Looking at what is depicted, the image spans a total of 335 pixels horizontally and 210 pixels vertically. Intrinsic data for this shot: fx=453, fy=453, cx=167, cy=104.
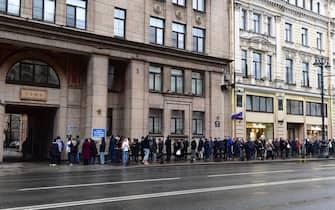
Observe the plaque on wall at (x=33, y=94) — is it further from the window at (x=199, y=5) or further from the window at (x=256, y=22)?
the window at (x=256, y=22)

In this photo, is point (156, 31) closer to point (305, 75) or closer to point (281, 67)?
point (281, 67)

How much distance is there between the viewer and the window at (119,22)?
31.0 meters

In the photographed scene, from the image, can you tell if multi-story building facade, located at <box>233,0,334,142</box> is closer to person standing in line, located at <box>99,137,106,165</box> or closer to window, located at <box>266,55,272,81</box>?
window, located at <box>266,55,272,81</box>

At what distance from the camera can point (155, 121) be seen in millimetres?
32906

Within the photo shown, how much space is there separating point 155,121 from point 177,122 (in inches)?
82.5

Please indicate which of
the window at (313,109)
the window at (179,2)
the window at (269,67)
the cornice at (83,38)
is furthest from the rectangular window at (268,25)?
the window at (179,2)

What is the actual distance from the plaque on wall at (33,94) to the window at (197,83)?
11847 millimetres

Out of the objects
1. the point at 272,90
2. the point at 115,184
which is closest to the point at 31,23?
the point at 115,184

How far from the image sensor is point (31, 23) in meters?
26.4

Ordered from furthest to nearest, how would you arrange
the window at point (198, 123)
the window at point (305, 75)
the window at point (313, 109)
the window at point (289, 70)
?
the window at point (305, 75) < the window at point (313, 109) < the window at point (289, 70) < the window at point (198, 123)

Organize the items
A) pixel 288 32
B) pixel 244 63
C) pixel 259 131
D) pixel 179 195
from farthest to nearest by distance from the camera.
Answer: pixel 288 32
pixel 259 131
pixel 244 63
pixel 179 195

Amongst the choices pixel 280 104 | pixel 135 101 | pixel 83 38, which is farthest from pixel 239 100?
pixel 83 38

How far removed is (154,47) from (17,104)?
1020cm

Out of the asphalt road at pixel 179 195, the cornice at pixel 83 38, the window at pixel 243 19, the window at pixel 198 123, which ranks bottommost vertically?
the asphalt road at pixel 179 195
